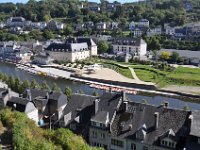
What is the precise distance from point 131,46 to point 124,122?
5620 centimetres

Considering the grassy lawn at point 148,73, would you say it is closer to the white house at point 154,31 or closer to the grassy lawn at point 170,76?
the grassy lawn at point 170,76

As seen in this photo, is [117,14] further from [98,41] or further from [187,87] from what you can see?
[187,87]

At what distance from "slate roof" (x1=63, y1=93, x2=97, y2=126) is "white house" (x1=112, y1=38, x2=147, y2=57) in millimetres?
50888

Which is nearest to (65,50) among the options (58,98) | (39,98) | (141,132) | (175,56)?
(175,56)

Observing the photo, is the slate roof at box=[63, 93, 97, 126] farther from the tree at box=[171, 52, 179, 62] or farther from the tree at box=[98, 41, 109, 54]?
the tree at box=[98, 41, 109, 54]

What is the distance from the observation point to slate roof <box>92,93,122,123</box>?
2366cm

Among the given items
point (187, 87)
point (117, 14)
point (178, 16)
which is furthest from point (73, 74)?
point (117, 14)

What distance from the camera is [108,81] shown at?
5441cm

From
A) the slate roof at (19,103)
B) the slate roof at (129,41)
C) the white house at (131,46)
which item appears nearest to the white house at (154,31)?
the slate roof at (129,41)

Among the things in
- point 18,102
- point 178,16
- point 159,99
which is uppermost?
point 178,16

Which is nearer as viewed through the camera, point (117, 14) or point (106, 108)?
point (106, 108)

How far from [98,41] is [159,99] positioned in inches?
1577

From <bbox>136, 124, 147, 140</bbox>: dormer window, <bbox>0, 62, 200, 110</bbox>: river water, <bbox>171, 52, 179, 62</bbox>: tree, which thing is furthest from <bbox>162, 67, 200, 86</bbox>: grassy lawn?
<bbox>136, 124, 147, 140</bbox>: dormer window

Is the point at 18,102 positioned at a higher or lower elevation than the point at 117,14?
lower
